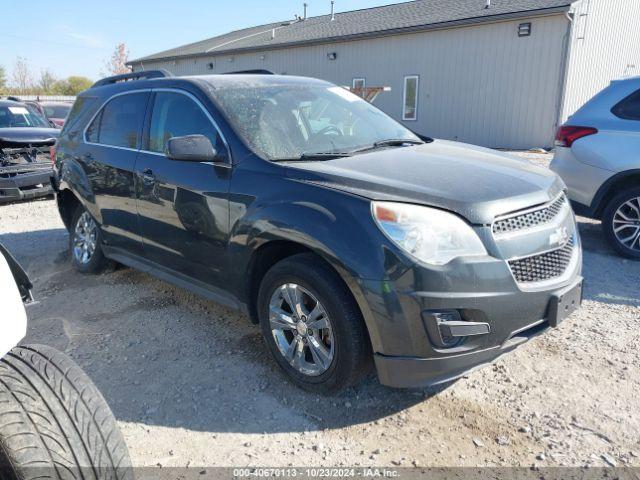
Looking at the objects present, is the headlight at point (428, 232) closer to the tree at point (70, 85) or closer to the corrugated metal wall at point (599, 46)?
the corrugated metal wall at point (599, 46)

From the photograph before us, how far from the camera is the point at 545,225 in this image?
2.80 m

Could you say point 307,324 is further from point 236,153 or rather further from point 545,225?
point 545,225

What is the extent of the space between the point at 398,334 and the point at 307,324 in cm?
62

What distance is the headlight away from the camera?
2.48 meters

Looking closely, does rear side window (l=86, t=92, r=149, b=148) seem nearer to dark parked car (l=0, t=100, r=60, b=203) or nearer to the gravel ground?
the gravel ground

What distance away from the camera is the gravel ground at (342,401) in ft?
8.44

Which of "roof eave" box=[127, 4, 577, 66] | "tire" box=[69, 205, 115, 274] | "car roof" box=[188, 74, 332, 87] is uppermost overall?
"roof eave" box=[127, 4, 577, 66]

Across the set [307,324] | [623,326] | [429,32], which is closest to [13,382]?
[307,324]

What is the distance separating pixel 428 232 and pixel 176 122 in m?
2.25

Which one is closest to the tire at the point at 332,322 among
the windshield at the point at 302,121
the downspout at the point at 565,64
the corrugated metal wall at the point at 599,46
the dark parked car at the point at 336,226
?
the dark parked car at the point at 336,226

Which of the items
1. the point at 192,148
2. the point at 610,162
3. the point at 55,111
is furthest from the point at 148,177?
the point at 55,111

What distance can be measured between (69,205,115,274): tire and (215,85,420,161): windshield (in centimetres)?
213

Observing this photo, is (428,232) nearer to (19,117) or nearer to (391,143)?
(391,143)

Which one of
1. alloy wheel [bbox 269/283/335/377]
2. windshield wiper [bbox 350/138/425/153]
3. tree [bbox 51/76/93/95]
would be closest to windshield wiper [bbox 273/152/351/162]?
windshield wiper [bbox 350/138/425/153]
